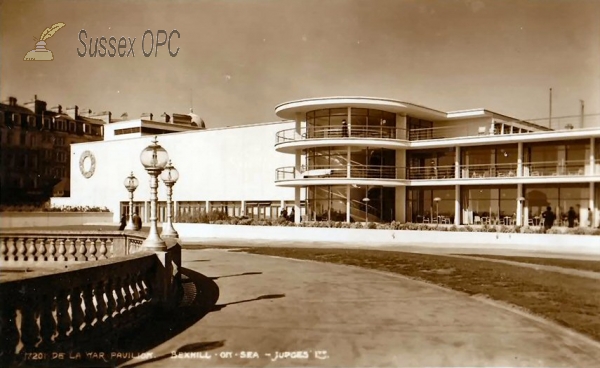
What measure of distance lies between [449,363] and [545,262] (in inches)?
516

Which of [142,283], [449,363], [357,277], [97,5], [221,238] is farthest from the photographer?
[221,238]

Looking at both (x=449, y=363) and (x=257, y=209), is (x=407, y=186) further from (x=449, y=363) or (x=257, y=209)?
(x=449, y=363)

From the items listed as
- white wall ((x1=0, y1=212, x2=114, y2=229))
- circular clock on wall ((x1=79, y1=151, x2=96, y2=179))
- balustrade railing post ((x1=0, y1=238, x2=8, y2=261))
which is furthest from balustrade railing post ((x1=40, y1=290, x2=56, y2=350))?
circular clock on wall ((x1=79, y1=151, x2=96, y2=179))

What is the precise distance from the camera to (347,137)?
1325 inches

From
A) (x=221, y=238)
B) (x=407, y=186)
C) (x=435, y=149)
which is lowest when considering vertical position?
(x=221, y=238)

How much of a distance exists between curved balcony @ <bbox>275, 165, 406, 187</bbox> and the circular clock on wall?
92.5ft

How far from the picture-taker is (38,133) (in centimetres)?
5178

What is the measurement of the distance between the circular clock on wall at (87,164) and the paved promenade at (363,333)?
161ft

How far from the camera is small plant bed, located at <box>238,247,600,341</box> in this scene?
359 inches

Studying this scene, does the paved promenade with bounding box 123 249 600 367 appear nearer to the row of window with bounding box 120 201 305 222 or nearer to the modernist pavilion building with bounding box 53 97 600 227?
the modernist pavilion building with bounding box 53 97 600 227

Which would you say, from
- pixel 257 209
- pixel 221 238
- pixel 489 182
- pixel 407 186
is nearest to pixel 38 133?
pixel 257 209

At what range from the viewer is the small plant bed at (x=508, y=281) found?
912 centimetres

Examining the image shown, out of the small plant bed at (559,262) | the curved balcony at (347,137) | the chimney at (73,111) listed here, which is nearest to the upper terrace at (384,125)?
the curved balcony at (347,137)

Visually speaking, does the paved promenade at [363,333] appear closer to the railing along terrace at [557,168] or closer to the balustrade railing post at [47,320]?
the balustrade railing post at [47,320]
